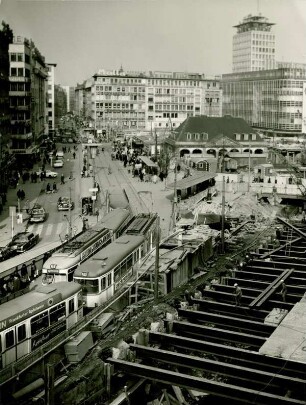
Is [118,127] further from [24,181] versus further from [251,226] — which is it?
[251,226]

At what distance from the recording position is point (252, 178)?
3284 centimetres

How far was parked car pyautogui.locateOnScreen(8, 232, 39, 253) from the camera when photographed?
16.9 meters

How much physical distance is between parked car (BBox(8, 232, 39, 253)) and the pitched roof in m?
29.9

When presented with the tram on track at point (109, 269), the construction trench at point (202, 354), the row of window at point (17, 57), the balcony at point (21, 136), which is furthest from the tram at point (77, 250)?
the row of window at point (17, 57)

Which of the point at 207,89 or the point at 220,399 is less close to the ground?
the point at 207,89

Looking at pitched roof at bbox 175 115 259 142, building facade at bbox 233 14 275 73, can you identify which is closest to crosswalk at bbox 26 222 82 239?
pitched roof at bbox 175 115 259 142

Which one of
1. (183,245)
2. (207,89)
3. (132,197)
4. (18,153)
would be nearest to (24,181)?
(18,153)

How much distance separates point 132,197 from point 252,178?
352 inches

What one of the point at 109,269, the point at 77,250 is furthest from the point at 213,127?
the point at 109,269

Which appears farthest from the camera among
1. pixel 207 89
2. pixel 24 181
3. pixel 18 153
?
pixel 207 89

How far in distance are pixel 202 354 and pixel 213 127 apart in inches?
1615

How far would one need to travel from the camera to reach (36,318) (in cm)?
944

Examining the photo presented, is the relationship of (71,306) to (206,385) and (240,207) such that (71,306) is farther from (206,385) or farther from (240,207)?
(240,207)

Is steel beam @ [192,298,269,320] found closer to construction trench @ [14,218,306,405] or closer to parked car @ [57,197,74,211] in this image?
construction trench @ [14,218,306,405]
